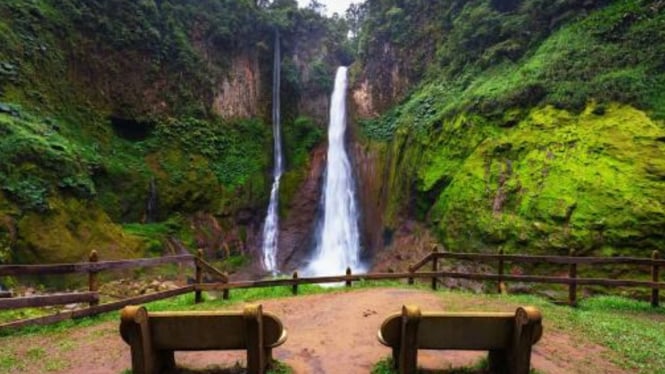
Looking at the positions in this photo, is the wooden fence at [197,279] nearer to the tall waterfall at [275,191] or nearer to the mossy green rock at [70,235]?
the mossy green rock at [70,235]

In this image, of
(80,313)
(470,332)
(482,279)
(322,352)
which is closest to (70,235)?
(80,313)

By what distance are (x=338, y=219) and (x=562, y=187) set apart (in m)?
11.6

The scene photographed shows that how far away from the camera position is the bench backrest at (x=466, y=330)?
351cm

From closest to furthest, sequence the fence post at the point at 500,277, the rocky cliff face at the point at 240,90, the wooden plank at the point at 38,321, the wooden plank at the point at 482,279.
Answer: the wooden plank at the point at 38,321 < the wooden plank at the point at 482,279 < the fence post at the point at 500,277 < the rocky cliff face at the point at 240,90

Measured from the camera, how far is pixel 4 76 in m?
13.0

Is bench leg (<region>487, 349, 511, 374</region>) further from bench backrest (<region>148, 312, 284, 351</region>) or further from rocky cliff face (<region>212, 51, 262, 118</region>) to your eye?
rocky cliff face (<region>212, 51, 262, 118</region>)

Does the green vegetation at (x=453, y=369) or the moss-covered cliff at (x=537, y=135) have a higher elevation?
the moss-covered cliff at (x=537, y=135)

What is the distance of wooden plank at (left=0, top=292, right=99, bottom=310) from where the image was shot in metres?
5.79

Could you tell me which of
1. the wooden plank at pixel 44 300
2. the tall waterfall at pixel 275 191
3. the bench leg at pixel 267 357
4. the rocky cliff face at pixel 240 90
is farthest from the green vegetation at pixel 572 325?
the rocky cliff face at pixel 240 90

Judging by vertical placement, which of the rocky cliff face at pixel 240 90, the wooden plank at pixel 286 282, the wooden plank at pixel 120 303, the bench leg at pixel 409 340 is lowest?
the wooden plank at pixel 286 282

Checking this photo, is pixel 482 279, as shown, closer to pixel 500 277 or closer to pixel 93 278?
pixel 500 277

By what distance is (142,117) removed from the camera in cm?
1873

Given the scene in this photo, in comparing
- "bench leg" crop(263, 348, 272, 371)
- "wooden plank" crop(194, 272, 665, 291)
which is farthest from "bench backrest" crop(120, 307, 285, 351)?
"wooden plank" crop(194, 272, 665, 291)

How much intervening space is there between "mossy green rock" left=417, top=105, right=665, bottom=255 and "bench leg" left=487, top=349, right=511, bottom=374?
6.86 m
